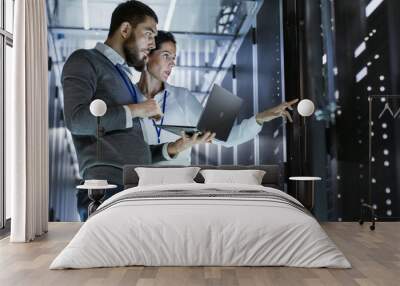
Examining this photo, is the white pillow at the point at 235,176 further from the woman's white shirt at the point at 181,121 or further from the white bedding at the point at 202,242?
the white bedding at the point at 202,242

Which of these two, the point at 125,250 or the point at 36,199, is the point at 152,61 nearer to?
the point at 36,199

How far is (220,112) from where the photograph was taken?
22.4ft

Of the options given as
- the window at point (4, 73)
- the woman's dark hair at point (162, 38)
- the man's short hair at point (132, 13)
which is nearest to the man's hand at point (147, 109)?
the woman's dark hair at point (162, 38)

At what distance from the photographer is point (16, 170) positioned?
5.25m

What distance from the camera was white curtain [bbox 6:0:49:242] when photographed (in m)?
5.24

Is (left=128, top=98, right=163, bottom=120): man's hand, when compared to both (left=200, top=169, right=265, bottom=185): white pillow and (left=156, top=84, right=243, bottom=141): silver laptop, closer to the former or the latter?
(left=156, top=84, right=243, bottom=141): silver laptop

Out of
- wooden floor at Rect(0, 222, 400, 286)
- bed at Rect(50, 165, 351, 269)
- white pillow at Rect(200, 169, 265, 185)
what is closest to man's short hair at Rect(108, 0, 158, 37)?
white pillow at Rect(200, 169, 265, 185)

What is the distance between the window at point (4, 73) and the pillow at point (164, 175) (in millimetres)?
1510

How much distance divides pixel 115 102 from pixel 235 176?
5.77ft

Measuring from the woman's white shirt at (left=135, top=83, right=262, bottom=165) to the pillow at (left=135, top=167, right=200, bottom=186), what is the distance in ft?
1.47

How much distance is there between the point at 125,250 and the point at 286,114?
345cm

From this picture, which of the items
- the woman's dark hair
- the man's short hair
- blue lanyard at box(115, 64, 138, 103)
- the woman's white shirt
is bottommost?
the woman's white shirt

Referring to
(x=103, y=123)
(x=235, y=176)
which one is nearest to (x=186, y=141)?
(x=235, y=176)

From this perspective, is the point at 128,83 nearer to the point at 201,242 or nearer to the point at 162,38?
the point at 162,38
